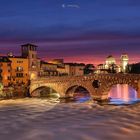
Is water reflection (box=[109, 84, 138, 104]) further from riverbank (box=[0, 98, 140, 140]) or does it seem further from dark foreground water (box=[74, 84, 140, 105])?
riverbank (box=[0, 98, 140, 140])

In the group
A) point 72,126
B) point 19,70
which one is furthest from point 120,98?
point 72,126

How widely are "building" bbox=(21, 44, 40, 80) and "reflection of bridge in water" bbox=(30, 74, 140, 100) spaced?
14751mm

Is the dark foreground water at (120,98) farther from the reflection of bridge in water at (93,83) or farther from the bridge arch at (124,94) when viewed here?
the reflection of bridge in water at (93,83)

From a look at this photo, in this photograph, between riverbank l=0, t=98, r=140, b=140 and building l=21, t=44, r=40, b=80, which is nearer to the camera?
riverbank l=0, t=98, r=140, b=140

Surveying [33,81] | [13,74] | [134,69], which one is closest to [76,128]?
[33,81]

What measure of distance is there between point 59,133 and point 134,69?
9152 cm

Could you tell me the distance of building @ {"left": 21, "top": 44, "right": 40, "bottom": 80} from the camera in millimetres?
95750

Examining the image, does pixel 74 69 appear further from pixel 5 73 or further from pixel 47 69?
A: pixel 5 73

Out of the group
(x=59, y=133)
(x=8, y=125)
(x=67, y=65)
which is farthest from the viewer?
(x=67, y=65)

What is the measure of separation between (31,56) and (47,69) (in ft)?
65.4

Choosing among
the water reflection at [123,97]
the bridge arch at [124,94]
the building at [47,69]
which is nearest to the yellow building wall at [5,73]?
the building at [47,69]

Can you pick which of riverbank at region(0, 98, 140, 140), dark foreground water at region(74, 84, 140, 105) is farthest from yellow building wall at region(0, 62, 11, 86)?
riverbank at region(0, 98, 140, 140)

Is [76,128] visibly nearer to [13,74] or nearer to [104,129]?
[104,129]

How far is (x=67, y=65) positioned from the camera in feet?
447
